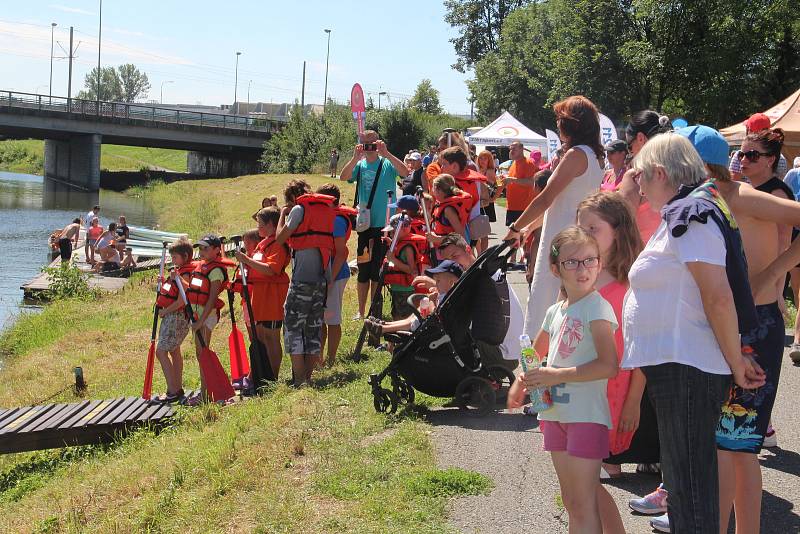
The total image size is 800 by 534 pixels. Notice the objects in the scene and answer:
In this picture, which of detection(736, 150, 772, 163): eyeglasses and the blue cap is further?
detection(736, 150, 772, 163): eyeglasses

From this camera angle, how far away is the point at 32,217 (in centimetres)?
4419

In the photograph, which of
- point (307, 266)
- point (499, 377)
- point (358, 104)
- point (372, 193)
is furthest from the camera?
point (358, 104)

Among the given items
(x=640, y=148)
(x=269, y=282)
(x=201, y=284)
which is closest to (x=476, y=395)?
(x=640, y=148)

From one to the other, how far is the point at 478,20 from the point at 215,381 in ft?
230

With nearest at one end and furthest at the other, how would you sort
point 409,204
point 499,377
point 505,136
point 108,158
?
1. point 499,377
2. point 409,204
3. point 505,136
4. point 108,158

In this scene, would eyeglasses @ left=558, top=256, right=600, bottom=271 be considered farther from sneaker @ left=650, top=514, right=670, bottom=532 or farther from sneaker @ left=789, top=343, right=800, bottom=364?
sneaker @ left=789, top=343, right=800, bottom=364

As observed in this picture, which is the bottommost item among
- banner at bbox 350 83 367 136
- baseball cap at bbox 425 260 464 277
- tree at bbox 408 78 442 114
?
baseball cap at bbox 425 260 464 277

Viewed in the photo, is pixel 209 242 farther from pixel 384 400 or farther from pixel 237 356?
pixel 384 400

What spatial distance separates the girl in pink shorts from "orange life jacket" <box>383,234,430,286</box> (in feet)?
17.1

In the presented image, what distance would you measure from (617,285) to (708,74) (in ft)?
106

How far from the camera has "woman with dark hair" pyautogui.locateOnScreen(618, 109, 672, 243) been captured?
4.88 metres

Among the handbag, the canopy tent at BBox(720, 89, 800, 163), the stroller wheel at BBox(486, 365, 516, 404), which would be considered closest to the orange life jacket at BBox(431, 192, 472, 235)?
the handbag

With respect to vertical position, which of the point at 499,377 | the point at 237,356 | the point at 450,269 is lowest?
the point at 237,356

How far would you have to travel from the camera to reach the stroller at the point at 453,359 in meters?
6.61
